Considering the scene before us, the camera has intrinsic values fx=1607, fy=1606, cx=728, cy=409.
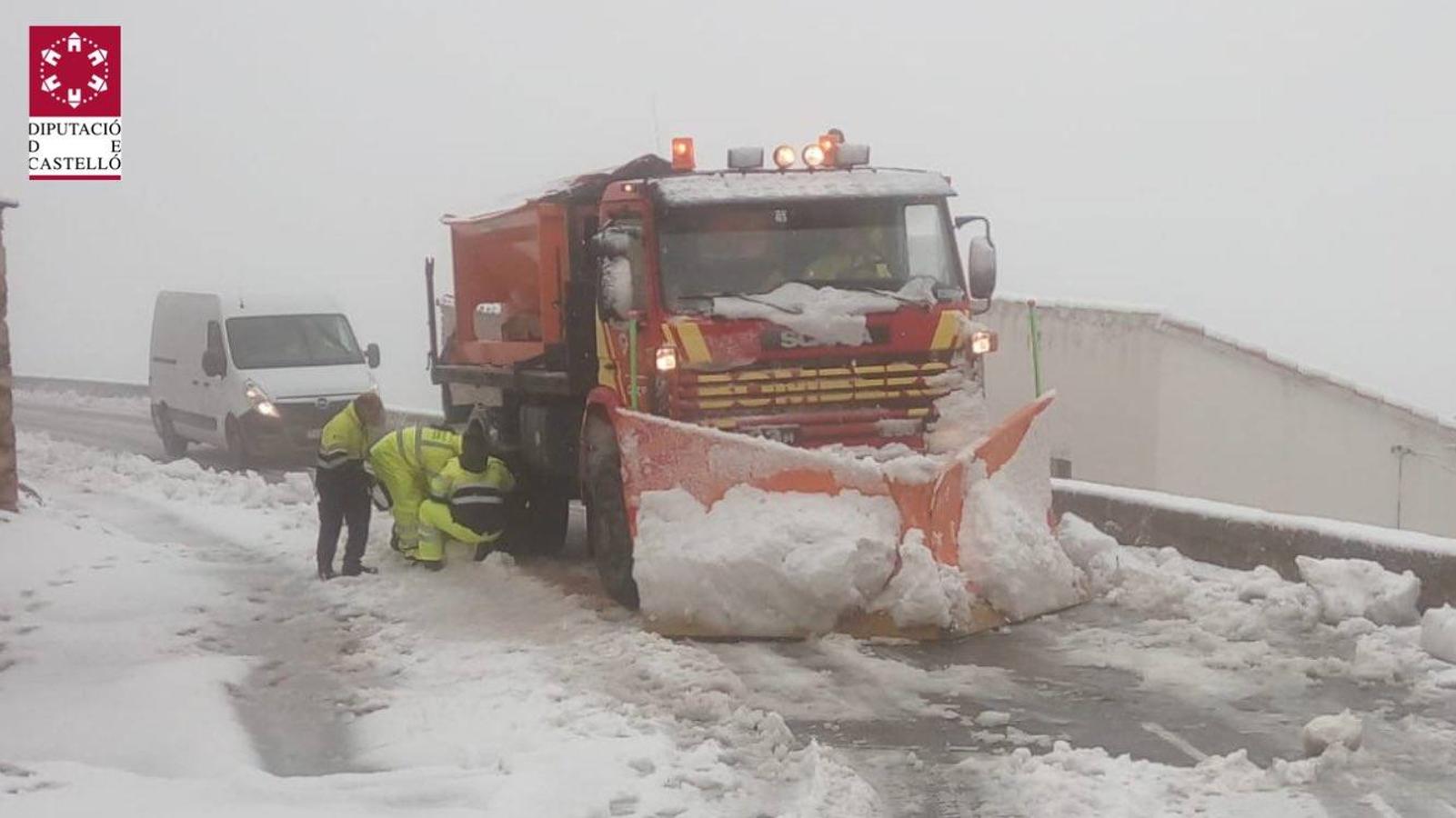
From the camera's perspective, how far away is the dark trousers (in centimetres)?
1102

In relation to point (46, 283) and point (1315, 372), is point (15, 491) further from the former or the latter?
point (46, 283)

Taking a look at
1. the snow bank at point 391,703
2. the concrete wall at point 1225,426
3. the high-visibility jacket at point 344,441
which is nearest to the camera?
the snow bank at point 391,703

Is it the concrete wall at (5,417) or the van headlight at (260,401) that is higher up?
the concrete wall at (5,417)

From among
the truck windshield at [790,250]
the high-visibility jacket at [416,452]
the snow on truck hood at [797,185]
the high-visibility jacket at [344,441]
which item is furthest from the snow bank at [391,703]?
the snow on truck hood at [797,185]

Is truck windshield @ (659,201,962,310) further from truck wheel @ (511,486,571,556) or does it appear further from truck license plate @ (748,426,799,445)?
truck wheel @ (511,486,571,556)

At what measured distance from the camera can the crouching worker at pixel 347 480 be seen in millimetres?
10961

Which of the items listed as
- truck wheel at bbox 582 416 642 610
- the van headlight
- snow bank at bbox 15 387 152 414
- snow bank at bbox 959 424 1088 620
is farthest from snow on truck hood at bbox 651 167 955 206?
snow bank at bbox 15 387 152 414

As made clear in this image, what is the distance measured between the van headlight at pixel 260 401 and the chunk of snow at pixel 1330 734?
1442 cm

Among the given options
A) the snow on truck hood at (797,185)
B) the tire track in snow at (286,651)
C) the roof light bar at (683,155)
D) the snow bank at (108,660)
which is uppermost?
the roof light bar at (683,155)

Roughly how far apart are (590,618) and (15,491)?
5.56 m

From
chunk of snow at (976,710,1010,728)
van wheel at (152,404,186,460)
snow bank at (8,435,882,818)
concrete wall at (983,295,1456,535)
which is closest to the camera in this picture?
snow bank at (8,435,882,818)

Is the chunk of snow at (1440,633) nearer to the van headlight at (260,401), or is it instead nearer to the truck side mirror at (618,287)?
the truck side mirror at (618,287)

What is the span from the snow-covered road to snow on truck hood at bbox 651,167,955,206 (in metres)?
2.56

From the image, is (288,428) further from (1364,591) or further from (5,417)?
(1364,591)
